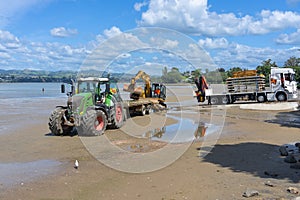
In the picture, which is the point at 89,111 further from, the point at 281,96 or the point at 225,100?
the point at 281,96

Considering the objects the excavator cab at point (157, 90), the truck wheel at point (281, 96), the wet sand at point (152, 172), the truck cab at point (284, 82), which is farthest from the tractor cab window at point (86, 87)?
the truck wheel at point (281, 96)

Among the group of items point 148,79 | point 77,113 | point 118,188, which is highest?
point 148,79

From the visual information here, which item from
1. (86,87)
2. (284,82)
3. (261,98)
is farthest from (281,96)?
(86,87)

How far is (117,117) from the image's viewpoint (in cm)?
1521

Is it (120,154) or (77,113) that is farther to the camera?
(77,113)

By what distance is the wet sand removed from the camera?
6.80m

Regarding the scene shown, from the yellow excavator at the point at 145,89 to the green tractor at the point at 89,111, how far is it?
6208 mm

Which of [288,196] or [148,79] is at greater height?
[148,79]

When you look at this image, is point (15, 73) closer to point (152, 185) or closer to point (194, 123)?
point (194, 123)

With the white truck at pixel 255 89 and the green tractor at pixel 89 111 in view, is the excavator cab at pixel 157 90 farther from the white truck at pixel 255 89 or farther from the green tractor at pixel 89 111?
the green tractor at pixel 89 111

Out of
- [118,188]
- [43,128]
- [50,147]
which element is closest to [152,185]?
[118,188]

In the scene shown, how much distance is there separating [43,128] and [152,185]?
10.4 m

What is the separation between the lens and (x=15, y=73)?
101750 millimetres

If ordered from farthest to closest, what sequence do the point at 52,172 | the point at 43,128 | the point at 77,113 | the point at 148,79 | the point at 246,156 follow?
1. the point at 148,79
2. the point at 43,128
3. the point at 77,113
4. the point at 246,156
5. the point at 52,172
